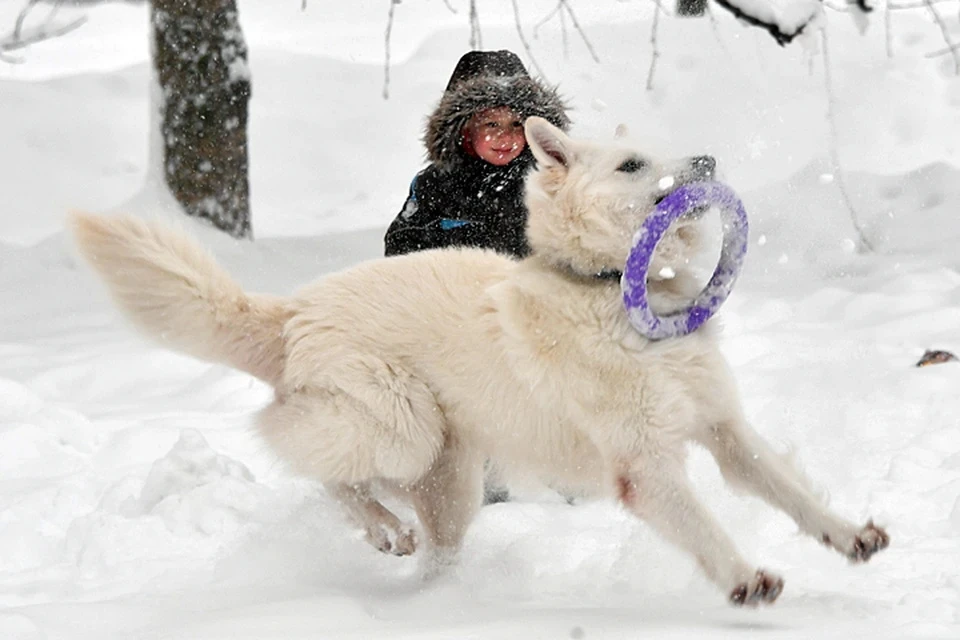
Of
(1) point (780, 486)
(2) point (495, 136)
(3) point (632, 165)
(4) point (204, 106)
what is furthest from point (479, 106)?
(4) point (204, 106)

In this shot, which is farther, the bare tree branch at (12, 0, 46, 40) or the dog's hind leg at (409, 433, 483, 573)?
the bare tree branch at (12, 0, 46, 40)

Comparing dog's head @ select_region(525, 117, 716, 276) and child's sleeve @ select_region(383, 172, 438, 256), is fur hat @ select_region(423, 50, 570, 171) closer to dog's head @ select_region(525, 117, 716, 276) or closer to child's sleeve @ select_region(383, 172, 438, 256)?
child's sleeve @ select_region(383, 172, 438, 256)

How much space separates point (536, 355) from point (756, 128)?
7.84m

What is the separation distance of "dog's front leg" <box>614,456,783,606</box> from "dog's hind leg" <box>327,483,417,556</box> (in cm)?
106

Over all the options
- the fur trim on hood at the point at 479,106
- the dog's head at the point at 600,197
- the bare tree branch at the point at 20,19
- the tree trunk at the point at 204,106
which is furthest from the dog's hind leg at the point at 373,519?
the tree trunk at the point at 204,106

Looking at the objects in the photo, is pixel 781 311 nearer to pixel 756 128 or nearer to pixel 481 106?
pixel 481 106

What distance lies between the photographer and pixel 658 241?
12.1 ft

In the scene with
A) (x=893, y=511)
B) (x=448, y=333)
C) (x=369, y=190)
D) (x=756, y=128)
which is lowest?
(x=369, y=190)

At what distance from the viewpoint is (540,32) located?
13812 mm

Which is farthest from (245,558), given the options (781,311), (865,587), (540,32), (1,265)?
(540,32)

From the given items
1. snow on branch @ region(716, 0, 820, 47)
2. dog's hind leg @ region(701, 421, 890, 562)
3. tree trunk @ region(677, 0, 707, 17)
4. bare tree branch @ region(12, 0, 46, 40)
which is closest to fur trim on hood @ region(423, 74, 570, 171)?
snow on branch @ region(716, 0, 820, 47)

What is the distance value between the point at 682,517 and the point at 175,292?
1.96m

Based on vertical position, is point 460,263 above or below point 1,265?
above

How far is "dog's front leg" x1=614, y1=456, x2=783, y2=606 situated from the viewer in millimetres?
3529
